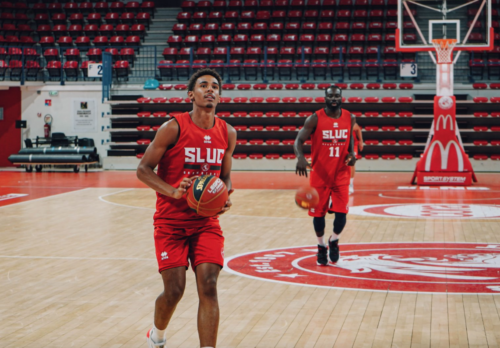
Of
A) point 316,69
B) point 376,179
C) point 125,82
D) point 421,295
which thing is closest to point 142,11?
point 125,82

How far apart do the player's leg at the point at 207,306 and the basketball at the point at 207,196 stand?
31 centimetres

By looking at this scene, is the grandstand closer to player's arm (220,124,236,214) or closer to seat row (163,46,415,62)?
seat row (163,46,415,62)

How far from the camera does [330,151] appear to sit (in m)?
6.61

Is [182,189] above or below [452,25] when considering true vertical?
below

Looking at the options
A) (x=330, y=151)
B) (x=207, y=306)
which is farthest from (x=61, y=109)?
(x=207, y=306)

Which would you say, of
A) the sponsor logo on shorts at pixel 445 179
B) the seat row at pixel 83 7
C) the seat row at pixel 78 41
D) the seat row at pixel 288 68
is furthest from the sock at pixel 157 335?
the seat row at pixel 83 7

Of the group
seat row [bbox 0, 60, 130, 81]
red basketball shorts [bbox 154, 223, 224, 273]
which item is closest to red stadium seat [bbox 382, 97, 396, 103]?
seat row [bbox 0, 60, 130, 81]

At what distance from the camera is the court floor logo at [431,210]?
34.3ft

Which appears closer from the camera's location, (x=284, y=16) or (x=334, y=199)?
(x=334, y=199)

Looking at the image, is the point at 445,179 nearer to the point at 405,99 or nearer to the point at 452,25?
the point at 452,25

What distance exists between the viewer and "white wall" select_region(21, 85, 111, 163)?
22.0 metres

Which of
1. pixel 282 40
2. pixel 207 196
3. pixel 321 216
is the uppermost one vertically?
pixel 282 40

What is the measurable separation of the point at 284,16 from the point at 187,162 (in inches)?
814

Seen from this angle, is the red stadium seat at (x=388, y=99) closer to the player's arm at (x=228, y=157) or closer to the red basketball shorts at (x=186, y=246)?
the player's arm at (x=228, y=157)
